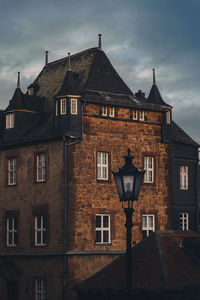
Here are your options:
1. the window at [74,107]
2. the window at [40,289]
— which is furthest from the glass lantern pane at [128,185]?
the window at [40,289]

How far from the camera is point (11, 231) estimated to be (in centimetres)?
3991

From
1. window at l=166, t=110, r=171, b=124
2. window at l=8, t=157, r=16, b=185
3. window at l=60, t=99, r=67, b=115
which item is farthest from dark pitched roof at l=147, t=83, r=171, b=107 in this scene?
window at l=8, t=157, r=16, b=185

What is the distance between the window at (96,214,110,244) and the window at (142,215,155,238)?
9.06ft

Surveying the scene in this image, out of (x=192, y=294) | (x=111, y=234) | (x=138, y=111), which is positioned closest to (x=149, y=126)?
(x=138, y=111)

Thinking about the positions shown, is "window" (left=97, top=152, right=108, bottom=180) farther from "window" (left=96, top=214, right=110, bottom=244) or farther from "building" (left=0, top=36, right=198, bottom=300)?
"window" (left=96, top=214, right=110, bottom=244)

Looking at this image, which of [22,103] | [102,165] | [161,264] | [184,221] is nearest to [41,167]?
[102,165]

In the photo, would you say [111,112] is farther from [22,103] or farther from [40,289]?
[40,289]

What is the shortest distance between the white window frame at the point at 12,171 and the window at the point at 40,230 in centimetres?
332

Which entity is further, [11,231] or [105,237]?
[11,231]

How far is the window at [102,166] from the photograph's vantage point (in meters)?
37.9

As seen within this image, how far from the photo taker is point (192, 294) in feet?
75.9

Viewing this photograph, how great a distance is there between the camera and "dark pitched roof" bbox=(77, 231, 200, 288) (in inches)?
926

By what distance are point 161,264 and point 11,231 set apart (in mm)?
17616

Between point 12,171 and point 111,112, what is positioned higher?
point 111,112
